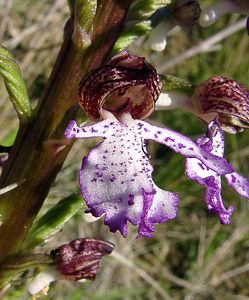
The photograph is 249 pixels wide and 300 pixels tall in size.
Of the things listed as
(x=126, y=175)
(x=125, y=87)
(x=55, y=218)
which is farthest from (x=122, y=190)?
(x=55, y=218)

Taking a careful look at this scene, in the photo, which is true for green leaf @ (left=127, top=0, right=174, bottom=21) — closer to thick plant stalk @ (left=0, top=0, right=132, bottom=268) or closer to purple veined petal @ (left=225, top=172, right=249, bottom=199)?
thick plant stalk @ (left=0, top=0, right=132, bottom=268)

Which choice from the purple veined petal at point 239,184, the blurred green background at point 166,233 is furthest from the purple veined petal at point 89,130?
the blurred green background at point 166,233

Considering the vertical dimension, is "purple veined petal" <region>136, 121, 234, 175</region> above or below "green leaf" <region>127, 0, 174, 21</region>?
below

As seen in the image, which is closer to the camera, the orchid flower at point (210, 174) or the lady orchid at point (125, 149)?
the lady orchid at point (125, 149)

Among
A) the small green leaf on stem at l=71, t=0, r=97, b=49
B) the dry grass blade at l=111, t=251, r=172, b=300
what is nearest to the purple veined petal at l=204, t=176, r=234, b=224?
the small green leaf on stem at l=71, t=0, r=97, b=49

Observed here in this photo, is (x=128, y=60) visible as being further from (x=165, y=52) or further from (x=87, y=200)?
(x=165, y=52)

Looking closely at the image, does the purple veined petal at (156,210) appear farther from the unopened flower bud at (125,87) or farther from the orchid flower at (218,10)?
the orchid flower at (218,10)
